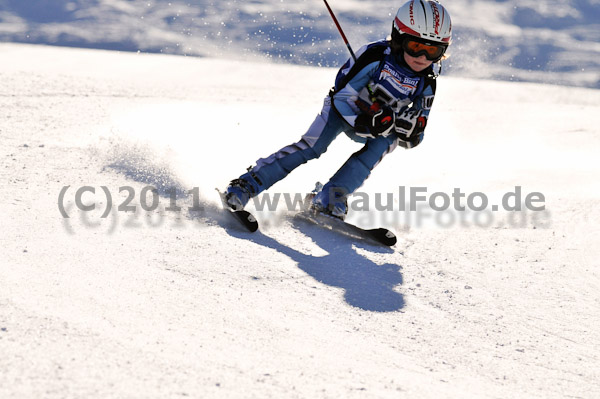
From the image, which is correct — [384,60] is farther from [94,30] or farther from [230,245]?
[94,30]

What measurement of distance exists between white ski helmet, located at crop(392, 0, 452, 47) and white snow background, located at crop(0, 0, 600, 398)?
1149mm

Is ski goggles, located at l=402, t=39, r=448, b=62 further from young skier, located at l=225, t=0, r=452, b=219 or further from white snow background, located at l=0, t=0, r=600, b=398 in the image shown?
white snow background, located at l=0, t=0, r=600, b=398

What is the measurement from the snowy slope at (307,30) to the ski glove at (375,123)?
6.74m

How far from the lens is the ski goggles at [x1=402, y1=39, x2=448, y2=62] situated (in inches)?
149

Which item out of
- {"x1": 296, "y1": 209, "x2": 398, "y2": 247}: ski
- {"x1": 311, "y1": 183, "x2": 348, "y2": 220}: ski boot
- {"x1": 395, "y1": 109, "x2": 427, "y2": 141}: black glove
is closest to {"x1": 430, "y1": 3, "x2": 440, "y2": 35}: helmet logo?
{"x1": 395, "y1": 109, "x2": 427, "y2": 141}: black glove

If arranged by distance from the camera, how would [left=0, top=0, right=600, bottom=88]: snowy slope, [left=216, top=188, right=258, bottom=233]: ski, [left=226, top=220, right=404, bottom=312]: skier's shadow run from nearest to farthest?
[left=226, top=220, right=404, bottom=312]: skier's shadow → [left=216, top=188, right=258, bottom=233]: ski → [left=0, top=0, right=600, bottom=88]: snowy slope

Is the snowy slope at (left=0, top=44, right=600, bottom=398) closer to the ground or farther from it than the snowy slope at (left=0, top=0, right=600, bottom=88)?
closer to the ground

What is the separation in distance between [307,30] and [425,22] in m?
8.45

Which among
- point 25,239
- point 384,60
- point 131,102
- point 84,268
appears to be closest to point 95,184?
point 25,239

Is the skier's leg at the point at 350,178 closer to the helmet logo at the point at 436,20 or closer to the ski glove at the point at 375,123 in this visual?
the ski glove at the point at 375,123

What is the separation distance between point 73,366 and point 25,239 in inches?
47.8

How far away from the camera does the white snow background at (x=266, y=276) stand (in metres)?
2.22

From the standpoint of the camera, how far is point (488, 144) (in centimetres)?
664

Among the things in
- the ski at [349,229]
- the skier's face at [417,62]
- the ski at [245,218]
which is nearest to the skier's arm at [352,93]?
the skier's face at [417,62]
